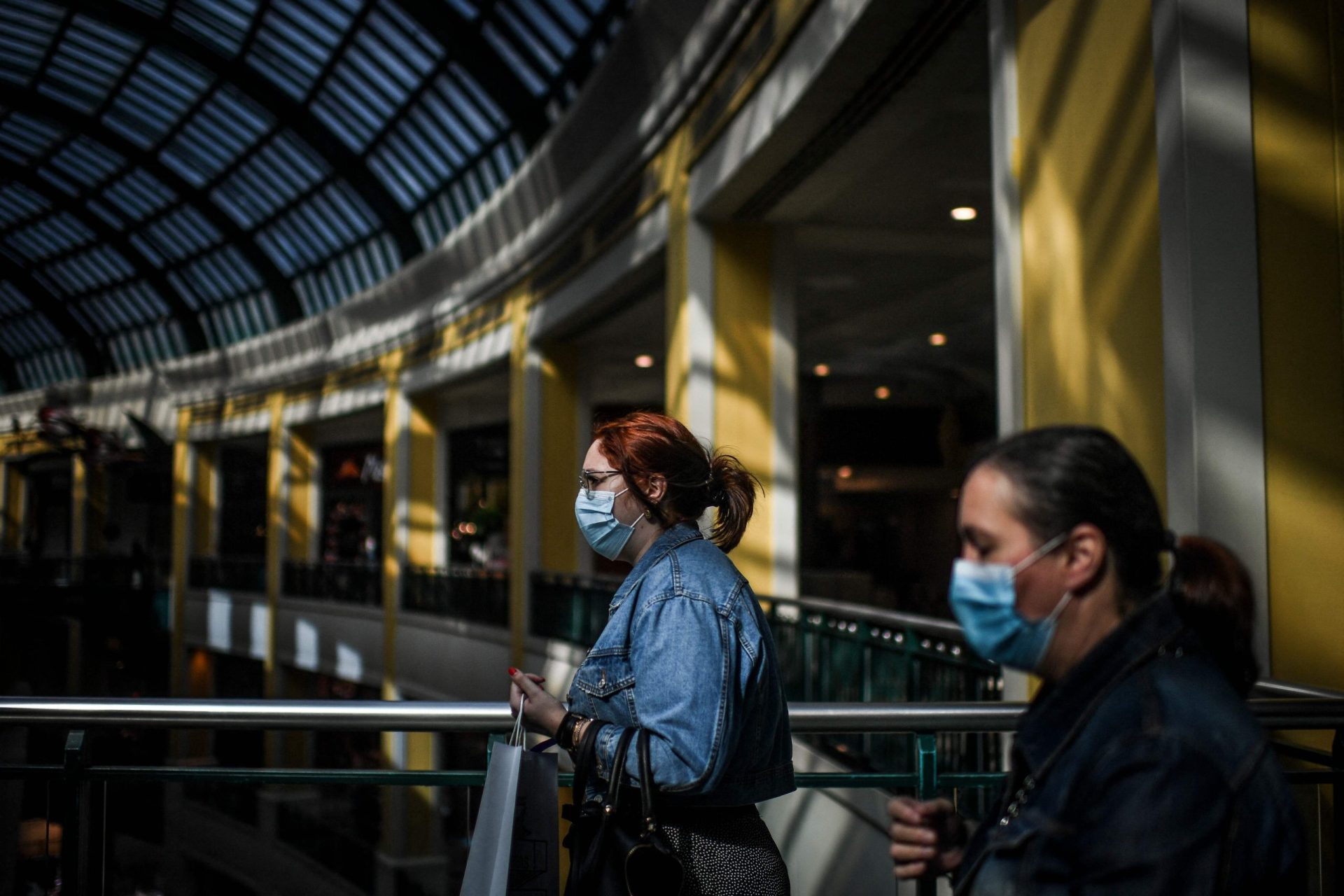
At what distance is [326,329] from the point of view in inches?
1014

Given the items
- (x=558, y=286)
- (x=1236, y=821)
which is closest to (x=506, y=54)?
(x=558, y=286)

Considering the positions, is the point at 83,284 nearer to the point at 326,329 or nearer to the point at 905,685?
the point at 326,329

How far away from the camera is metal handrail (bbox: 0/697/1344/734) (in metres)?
2.88

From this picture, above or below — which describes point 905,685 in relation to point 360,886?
above

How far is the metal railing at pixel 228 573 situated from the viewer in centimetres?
2999

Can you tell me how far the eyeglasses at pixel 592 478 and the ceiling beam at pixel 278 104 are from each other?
2065 centimetres

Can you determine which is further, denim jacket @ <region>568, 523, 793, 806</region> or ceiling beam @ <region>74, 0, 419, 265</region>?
ceiling beam @ <region>74, 0, 419, 265</region>

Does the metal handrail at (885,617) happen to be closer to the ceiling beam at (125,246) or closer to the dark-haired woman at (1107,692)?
the dark-haired woman at (1107,692)

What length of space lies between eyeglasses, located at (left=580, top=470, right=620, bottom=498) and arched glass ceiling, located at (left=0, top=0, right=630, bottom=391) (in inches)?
477

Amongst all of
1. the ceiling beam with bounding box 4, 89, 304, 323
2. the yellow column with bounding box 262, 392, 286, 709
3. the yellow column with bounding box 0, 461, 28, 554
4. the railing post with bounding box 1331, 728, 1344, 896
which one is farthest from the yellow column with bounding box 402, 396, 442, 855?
the yellow column with bounding box 0, 461, 28, 554

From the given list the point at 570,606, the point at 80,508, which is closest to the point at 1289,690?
the point at 570,606

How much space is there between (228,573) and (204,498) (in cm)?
306

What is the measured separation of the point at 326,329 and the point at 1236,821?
25900 mm

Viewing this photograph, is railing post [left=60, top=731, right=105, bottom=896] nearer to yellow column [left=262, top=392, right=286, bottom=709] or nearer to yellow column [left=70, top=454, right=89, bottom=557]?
yellow column [left=262, top=392, right=286, bottom=709]
